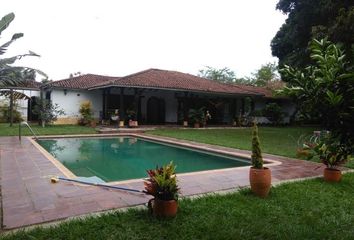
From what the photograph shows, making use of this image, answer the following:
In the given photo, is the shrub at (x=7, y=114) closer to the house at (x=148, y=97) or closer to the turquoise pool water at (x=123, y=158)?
the house at (x=148, y=97)

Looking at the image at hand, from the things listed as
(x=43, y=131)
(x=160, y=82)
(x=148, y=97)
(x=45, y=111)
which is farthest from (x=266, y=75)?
(x=43, y=131)

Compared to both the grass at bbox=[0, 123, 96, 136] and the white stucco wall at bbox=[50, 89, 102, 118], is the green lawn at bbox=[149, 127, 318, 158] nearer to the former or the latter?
the grass at bbox=[0, 123, 96, 136]

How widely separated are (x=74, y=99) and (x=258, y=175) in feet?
65.4

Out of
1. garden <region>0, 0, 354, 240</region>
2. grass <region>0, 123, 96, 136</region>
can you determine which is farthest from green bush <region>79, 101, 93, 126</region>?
garden <region>0, 0, 354, 240</region>

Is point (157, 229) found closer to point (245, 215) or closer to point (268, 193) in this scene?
point (245, 215)

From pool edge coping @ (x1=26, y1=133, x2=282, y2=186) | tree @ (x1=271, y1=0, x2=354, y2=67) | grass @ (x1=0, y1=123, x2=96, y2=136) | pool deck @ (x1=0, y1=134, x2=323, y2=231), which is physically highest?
tree @ (x1=271, y1=0, x2=354, y2=67)

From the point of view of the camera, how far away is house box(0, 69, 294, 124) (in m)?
21.8

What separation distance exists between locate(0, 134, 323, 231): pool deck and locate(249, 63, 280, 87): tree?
126 ft

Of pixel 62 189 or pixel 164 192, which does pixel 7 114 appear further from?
pixel 164 192

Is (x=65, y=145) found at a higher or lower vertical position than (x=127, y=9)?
lower

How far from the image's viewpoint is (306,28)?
16859 mm

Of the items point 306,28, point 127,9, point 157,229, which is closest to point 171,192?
point 157,229

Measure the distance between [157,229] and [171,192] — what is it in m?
0.54

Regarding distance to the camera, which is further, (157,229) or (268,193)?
(268,193)
